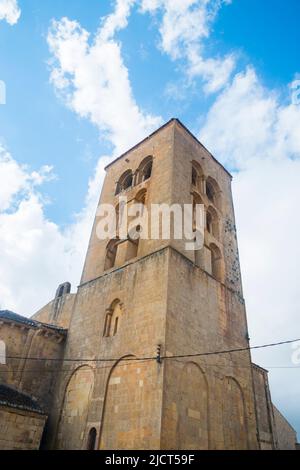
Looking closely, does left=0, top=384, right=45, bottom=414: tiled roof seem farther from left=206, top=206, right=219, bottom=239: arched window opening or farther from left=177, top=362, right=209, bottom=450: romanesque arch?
left=206, top=206, right=219, bottom=239: arched window opening

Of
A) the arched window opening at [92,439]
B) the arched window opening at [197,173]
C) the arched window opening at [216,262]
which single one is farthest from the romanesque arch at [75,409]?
the arched window opening at [197,173]

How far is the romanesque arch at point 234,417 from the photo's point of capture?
1123 centimetres

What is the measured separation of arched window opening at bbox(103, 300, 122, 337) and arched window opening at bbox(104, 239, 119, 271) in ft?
10.5

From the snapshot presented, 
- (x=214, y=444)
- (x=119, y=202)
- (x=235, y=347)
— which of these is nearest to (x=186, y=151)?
(x=119, y=202)

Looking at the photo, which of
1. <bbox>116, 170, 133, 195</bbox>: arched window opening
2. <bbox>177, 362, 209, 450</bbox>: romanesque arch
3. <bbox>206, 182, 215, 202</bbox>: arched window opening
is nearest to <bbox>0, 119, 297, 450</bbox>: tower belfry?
<bbox>177, 362, 209, 450</bbox>: romanesque arch

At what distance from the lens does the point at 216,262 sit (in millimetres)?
16375

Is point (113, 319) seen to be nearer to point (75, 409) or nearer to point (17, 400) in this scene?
point (75, 409)

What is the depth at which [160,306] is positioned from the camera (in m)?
11.2

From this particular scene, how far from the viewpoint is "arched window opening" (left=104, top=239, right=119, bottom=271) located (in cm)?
1631

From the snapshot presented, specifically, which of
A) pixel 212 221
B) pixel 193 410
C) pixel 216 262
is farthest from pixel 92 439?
pixel 212 221

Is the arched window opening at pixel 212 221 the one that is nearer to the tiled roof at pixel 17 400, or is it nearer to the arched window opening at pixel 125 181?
A: the arched window opening at pixel 125 181

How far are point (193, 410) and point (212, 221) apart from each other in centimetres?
1025

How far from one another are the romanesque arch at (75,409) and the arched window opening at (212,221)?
30.5 feet
